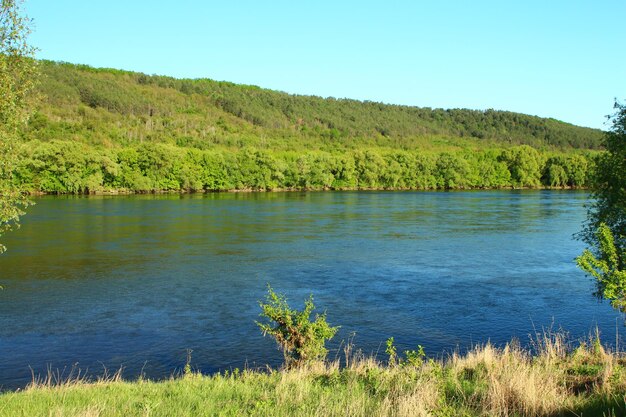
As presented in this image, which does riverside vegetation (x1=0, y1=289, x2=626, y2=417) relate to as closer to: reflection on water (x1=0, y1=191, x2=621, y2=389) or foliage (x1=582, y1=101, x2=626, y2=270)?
reflection on water (x1=0, y1=191, x2=621, y2=389)

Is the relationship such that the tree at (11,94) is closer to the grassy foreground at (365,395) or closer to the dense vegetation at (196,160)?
the grassy foreground at (365,395)

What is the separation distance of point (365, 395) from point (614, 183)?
55.3ft

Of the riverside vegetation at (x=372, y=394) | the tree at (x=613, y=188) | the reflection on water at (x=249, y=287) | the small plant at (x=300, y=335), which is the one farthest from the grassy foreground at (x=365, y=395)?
the tree at (x=613, y=188)

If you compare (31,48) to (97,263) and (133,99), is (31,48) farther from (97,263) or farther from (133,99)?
(133,99)

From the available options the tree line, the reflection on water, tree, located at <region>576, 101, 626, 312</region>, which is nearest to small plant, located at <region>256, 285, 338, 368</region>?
the reflection on water

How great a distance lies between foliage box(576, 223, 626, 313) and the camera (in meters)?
17.6

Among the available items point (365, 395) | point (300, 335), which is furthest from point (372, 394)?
point (300, 335)

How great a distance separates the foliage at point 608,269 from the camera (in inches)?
692

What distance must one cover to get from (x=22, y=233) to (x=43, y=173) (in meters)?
60.2

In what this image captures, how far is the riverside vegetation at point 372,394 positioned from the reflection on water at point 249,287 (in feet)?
16.9

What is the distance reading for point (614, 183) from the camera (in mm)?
22812

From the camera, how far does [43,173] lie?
101438 millimetres

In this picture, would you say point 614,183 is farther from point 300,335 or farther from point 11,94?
point 11,94

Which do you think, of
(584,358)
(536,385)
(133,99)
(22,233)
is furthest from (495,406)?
(133,99)
